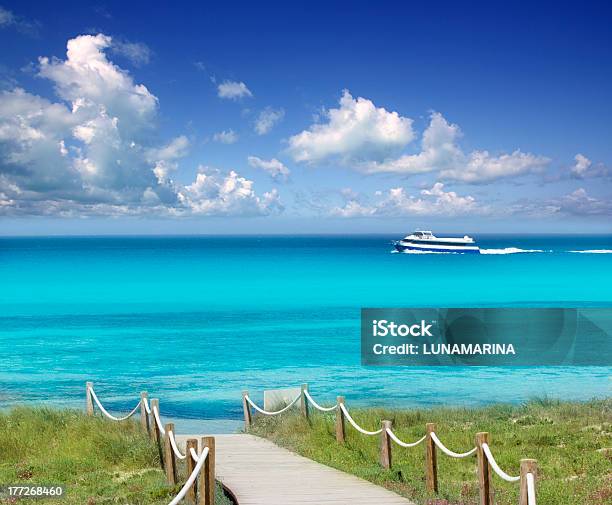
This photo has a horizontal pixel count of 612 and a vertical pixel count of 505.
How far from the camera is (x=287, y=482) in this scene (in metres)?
10.4

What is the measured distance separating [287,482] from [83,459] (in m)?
4.26

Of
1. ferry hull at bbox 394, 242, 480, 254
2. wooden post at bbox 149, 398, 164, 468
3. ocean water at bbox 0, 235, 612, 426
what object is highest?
ferry hull at bbox 394, 242, 480, 254

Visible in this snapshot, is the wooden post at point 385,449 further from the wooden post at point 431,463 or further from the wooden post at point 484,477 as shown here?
the wooden post at point 484,477

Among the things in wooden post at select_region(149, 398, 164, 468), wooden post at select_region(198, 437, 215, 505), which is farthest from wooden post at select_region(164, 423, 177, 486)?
wooden post at select_region(198, 437, 215, 505)

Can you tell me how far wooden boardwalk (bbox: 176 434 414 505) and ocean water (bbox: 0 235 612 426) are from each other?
910 cm

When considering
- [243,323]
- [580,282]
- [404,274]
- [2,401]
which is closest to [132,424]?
[2,401]

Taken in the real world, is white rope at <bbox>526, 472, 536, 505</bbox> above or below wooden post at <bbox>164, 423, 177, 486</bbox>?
above

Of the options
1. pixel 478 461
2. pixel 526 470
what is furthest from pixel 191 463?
pixel 526 470

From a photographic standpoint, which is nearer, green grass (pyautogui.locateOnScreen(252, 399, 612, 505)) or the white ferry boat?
Answer: green grass (pyautogui.locateOnScreen(252, 399, 612, 505))

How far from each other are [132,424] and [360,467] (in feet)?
19.1

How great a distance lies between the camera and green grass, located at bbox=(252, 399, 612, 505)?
1023 cm

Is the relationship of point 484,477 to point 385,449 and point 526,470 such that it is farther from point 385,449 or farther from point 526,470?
point 385,449

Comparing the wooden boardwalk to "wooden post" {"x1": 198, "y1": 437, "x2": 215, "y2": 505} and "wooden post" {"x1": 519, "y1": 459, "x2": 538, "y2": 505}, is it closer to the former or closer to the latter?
"wooden post" {"x1": 198, "y1": 437, "x2": 215, "y2": 505}

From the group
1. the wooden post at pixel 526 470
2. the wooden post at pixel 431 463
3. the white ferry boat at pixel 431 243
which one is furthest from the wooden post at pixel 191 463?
the white ferry boat at pixel 431 243
